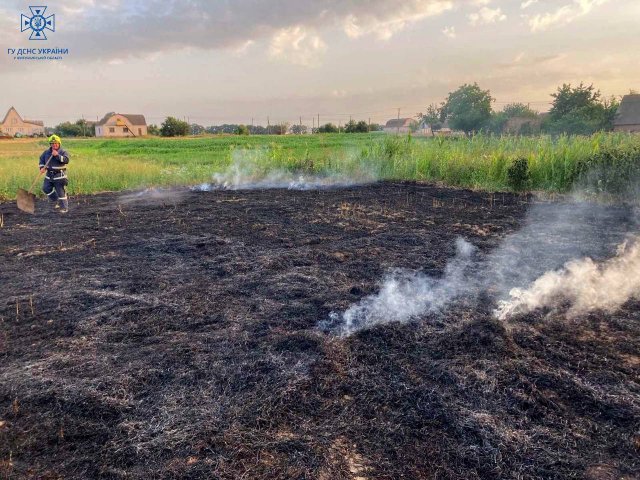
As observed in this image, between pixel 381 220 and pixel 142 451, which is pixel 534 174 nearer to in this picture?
pixel 381 220

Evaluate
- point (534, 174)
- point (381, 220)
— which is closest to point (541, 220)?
point (381, 220)

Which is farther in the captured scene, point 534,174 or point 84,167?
point 84,167

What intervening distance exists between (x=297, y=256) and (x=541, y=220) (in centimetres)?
483

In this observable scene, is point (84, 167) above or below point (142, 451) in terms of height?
above

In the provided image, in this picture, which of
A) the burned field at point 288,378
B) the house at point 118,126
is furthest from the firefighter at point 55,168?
the house at point 118,126

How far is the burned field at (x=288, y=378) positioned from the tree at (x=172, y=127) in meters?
48.0

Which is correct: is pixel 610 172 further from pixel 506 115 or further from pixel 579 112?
pixel 506 115

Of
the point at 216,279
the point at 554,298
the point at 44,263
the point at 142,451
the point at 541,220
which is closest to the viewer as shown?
the point at 142,451

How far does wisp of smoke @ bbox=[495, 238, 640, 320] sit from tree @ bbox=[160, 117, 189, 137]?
1998 inches

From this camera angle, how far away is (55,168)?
8.53 m

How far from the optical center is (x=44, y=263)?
5.60 meters

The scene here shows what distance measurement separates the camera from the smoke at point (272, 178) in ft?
42.7

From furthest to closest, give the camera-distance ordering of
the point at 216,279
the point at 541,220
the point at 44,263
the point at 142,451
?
1. the point at 541,220
2. the point at 44,263
3. the point at 216,279
4. the point at 142,451

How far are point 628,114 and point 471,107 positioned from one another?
12411mm
